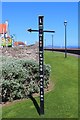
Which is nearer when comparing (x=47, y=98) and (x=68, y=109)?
(x=68, y=109)

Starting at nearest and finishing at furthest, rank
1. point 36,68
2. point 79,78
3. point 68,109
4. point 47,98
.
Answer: point 68,109
point 47,98
point 36,68
point 79,78

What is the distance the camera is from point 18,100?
13.3m

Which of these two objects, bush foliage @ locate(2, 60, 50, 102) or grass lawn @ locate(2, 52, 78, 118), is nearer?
grass lawn @ locate(2, 52, 78, 118)

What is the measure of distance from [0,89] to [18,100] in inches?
36.2

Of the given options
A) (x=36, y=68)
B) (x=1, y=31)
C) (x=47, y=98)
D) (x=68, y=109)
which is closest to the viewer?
(x=68, y=109)

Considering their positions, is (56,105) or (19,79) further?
(19,79)

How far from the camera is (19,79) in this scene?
44.8 ft

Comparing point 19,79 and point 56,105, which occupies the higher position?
point 19,79

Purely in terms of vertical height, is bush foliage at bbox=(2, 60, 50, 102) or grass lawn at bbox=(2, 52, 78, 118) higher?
bush foliage at bbox=(2, 60, 50, 102)

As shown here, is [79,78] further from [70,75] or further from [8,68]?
[8,68]

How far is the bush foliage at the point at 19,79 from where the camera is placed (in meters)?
13.2

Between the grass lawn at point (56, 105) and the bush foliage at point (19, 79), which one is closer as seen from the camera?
the grass lawn at point (56, 105)

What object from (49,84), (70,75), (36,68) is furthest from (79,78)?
(36,68)

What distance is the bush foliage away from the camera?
13.2 m
